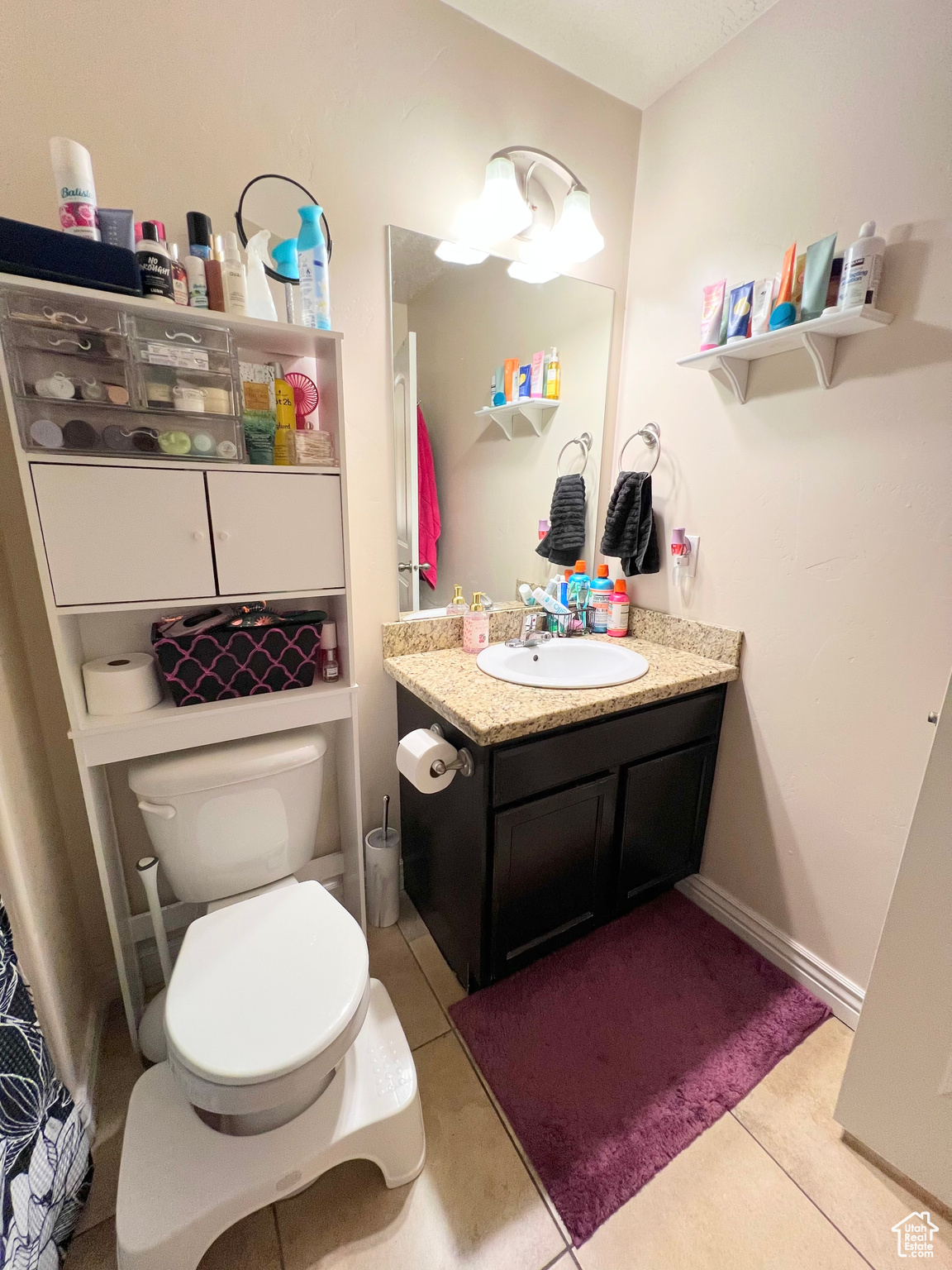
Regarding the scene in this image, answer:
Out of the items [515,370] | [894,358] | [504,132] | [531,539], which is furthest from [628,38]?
[531,539]

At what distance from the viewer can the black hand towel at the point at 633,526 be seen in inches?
64.5

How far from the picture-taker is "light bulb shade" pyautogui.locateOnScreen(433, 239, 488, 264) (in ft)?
4.50

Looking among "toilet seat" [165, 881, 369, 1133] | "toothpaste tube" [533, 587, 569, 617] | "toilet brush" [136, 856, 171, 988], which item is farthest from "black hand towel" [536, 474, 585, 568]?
"toilet brush" [136, 856, 171, 988]

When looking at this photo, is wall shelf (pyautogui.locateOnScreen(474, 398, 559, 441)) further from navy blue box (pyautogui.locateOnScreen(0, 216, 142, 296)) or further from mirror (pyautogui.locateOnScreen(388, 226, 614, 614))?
navy blue box (pyautogui.locateOnScreen(0, 216, 142, 296))

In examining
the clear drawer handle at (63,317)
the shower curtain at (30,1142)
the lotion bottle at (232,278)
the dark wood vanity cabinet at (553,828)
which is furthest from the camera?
the dark wood vanity cabinet at (553,828)

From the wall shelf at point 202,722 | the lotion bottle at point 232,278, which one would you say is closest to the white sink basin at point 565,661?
the wall shelf at point 202,722

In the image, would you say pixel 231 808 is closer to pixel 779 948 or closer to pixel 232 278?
pixel 232 278

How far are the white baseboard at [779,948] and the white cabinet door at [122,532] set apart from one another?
1708 millimetres

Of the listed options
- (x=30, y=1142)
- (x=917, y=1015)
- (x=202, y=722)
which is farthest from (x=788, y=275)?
(x=30, y=1142)

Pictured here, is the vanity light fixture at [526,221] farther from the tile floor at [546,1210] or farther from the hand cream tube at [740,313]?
the tile floor at [546,1210]

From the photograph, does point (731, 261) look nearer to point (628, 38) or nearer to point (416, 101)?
point (628, 38)

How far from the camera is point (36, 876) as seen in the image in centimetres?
102

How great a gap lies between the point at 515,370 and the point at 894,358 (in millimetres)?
948

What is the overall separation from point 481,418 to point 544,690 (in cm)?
88
